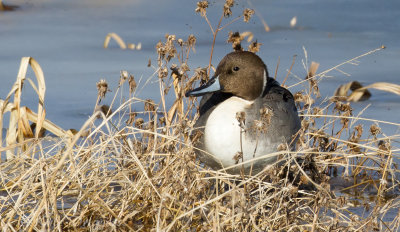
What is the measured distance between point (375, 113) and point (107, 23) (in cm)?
359

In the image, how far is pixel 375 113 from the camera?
5.09 m

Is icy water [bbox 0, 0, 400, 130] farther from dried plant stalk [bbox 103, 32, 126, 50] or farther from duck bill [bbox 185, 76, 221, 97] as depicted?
duck bill [bbox 185, 76, 221, 97]

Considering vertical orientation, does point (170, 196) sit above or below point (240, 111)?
below

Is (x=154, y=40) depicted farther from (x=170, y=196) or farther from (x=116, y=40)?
(x=170, y=196)

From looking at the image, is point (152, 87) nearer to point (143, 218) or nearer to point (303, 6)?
point (143, 218)

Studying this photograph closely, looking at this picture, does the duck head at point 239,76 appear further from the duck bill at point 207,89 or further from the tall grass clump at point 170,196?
the tall grass clump at point 170,196

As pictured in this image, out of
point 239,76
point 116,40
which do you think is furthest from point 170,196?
point 116,40

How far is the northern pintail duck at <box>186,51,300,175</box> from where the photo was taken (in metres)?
3.24

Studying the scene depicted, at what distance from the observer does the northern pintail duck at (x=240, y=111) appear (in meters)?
3.24

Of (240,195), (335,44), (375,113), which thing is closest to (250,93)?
(240,195)

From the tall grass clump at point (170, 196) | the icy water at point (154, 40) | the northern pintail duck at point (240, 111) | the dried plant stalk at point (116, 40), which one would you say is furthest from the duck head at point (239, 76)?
the dried plant stalk at point (116, 40)

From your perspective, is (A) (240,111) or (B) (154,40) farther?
(B) (154,40)

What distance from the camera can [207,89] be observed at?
3.37 m

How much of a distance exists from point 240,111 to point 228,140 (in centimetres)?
14
